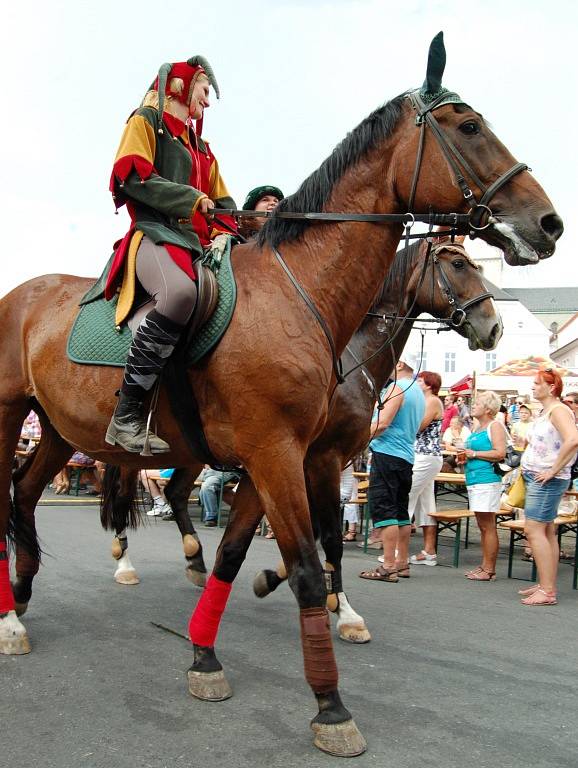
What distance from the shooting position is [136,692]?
3.43 meters

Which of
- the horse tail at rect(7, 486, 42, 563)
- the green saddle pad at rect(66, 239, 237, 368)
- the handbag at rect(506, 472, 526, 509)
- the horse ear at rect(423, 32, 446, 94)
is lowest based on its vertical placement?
the horse tail at rect(7, 486, 42, 563)

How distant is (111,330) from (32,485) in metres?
1.70

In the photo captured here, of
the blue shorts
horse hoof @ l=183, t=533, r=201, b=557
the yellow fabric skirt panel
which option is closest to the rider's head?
the yellow fabric skirt panel

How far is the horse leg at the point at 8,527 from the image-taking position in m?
3.98

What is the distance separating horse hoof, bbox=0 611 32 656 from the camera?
3.95 meters

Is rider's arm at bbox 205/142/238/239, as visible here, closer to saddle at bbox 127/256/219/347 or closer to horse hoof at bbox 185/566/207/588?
saddle at bbox 127/256/219/347

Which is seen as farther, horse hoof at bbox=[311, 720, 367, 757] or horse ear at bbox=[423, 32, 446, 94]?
horse ear at bbox=[423, 32, 446, 94]

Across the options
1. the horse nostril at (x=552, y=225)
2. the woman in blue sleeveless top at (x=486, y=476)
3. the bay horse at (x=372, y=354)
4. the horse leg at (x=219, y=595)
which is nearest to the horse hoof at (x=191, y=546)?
the bay horse at (x=372, y=354)

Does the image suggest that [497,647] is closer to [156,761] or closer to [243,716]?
[243,716]

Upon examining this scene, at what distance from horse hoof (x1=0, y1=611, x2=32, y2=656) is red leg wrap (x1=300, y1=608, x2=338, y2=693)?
1.89 metres

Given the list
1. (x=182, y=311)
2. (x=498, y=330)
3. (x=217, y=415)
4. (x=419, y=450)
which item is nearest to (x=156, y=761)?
(x=217, y=415)

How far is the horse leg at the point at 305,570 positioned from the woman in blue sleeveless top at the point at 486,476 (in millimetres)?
4806

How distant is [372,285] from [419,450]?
17.1 ft

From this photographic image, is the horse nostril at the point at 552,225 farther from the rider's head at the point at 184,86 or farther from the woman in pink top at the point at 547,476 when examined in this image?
the woman in pink top at the point at 547,476
